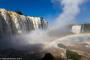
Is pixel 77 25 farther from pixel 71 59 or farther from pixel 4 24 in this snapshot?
pixel 71 59

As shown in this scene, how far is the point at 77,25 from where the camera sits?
107 metres

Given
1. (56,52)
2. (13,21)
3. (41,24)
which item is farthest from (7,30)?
(41,24)

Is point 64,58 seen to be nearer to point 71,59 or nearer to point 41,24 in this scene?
point 71,59

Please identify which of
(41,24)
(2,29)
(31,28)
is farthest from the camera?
(41,24)

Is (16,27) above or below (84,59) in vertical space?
above

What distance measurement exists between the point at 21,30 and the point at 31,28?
14.3 m

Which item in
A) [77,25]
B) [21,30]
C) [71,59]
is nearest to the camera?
[71,59]

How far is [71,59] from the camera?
97.6ft

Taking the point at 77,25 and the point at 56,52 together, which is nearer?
the point at 56,52

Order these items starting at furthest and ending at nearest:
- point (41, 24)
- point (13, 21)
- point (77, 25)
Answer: point (77, 25)
point (41, 24)
point (13, 21)

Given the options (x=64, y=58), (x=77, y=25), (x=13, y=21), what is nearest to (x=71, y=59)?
(x=64, y=58)

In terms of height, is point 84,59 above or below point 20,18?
below

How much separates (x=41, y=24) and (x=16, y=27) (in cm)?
3540

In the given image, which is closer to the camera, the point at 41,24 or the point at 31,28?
the point at 31,28
